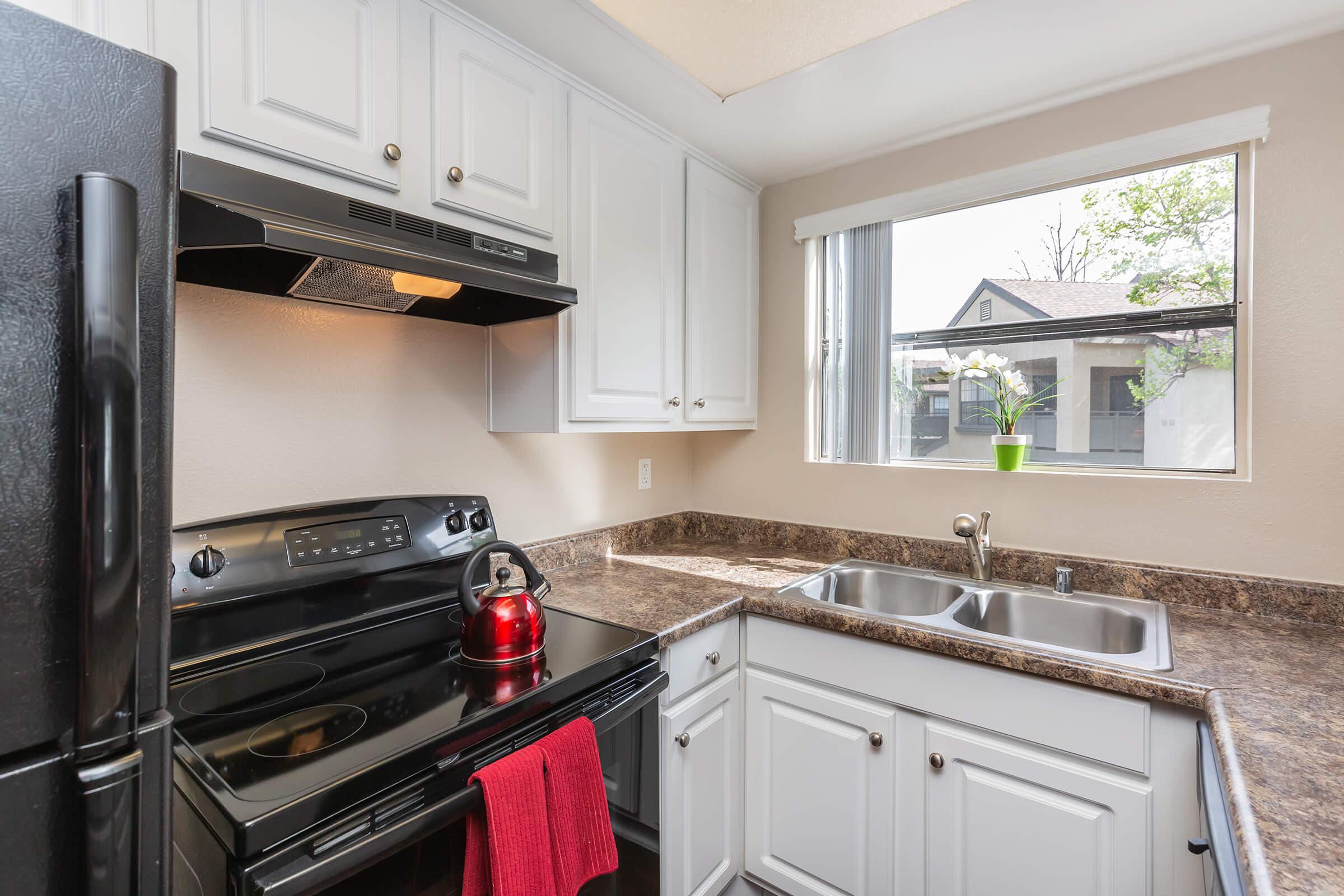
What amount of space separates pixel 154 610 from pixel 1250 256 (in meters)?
2.25

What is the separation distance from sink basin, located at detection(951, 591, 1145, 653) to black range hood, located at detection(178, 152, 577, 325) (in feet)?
4.55

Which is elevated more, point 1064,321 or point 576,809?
point 1064,321

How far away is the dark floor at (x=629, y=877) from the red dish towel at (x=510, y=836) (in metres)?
0.20

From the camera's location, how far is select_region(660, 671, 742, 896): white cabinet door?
1.45 meters

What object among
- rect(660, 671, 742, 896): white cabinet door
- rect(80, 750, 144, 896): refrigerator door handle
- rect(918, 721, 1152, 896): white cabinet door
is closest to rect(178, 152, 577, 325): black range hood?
rect(80, 750, 144, 896): refrigerator door handle

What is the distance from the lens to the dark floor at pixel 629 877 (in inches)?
45.9

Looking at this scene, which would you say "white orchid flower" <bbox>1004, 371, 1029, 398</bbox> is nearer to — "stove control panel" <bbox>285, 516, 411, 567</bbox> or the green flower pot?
the green flower pot

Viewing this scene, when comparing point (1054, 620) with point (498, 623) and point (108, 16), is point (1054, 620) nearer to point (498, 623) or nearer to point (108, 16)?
point (498, 623)

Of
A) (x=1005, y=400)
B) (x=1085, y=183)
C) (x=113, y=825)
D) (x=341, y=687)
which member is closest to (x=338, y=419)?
(x=341, y=687)

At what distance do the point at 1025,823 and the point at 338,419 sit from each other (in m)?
1.77

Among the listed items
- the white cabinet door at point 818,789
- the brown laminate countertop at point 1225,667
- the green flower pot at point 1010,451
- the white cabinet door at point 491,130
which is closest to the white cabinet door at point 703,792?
the white cabinet door at point 818,789

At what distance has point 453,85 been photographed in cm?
134

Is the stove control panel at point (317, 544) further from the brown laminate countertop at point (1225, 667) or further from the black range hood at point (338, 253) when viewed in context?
the black range hood at point (338, 253)

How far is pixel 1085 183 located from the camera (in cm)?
181
